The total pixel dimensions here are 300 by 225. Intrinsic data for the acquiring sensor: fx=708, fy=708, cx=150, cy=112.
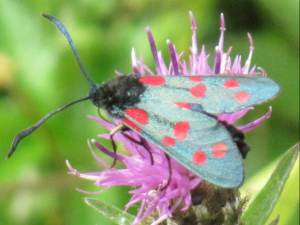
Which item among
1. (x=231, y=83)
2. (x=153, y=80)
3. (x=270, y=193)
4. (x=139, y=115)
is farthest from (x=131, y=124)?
(x=270, y=193)

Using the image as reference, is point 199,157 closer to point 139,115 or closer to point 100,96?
point 139,115

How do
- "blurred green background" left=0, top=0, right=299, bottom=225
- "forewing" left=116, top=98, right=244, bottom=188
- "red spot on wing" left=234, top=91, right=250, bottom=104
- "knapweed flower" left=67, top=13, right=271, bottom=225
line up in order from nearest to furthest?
"forewing" left=116, top=98, right=244, bottom=188
"red spot on wing" left=234, top=91, right=250, bottom=104
"knapweed flower" left=67, top=13, right=271, bottom=225
"blurred green background" left=0, top=0, right=299, bottom=225

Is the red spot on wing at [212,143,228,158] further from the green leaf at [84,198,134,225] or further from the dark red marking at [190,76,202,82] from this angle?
the green leaf at [84,198,134,225]

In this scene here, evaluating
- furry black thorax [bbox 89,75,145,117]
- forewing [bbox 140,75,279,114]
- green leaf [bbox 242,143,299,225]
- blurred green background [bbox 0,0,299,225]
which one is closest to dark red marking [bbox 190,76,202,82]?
forewing [bbox 140,75,279,114]

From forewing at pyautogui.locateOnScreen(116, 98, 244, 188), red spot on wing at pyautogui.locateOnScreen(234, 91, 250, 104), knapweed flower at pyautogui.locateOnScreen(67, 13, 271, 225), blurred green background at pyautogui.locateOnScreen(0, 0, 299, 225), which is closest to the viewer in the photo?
forewing at pyautogui.locateOnScreen(116, 98, 244, 188)

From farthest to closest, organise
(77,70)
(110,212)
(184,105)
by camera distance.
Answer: (77,70), (110,212), (184,105)

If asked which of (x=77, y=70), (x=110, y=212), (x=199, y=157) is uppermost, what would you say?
(x=199, y=157)
